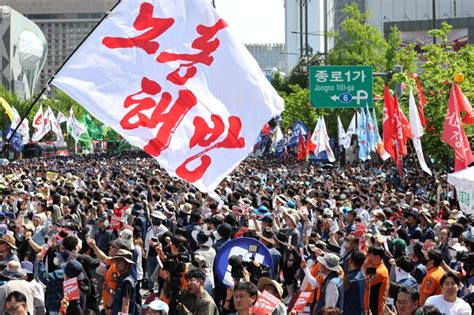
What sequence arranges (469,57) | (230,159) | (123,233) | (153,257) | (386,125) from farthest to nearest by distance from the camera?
(469,57), (386,125), (153,257), (123,233), (230,159)

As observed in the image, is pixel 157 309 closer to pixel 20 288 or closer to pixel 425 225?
pixel 20 288

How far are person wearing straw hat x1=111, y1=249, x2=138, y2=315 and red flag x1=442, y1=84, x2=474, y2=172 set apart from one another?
23.2 feet

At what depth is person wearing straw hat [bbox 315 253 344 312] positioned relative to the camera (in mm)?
9109

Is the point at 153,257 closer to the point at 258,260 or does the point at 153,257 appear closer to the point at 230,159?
the point at 258,260

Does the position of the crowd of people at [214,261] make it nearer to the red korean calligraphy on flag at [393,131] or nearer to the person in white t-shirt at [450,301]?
the person in white t-shirt at [450,301]

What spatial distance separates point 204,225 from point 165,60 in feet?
17.6

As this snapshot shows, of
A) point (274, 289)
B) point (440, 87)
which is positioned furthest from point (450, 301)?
point (440, 87)

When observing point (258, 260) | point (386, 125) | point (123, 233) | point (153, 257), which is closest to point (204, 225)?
point (153, 257)

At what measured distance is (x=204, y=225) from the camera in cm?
1444

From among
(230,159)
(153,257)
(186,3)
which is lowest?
(153,257)

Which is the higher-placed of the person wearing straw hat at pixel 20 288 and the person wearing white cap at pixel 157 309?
the person wearing white cap at pixel 157 309

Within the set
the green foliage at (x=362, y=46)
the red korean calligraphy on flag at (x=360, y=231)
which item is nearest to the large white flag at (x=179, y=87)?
the red korean calligraphy on flag at (x=360, y=231)

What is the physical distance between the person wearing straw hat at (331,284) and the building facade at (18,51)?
411ft

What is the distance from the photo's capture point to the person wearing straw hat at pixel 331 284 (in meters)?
9.11
